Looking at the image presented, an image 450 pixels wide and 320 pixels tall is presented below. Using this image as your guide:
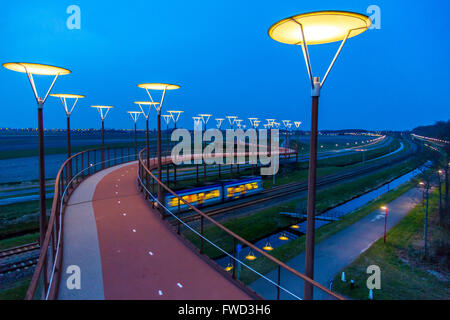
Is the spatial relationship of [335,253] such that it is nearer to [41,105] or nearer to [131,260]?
[131,260]

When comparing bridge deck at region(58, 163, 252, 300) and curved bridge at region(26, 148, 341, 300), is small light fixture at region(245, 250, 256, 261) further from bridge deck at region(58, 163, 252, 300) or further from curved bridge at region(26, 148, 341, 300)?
curved bridge at region(26, 148, 341, 300)

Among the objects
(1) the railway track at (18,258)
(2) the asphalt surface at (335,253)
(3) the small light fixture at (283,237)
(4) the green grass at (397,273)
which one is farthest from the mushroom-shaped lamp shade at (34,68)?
(3) the small light fixture at (283,237)

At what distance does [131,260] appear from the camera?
19.3ft

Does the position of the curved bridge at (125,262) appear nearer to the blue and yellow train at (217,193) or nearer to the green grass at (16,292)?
the green grass at (16,292)

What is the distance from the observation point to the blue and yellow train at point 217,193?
22.5m

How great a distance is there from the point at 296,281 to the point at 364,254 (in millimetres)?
5586

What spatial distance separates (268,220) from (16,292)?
17.2m

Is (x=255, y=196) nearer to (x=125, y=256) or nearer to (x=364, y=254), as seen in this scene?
(x=364, y=254)

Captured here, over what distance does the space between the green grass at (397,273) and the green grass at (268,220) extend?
24.2 ft

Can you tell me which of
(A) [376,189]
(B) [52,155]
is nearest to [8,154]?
(B) [52,155]

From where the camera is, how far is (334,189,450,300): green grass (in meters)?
13.2

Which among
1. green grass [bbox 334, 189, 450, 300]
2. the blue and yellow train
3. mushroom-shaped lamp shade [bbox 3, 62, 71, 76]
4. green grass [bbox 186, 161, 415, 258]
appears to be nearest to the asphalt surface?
green grass [bbox 334, 189, 450, 300]

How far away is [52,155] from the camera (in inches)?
2766
